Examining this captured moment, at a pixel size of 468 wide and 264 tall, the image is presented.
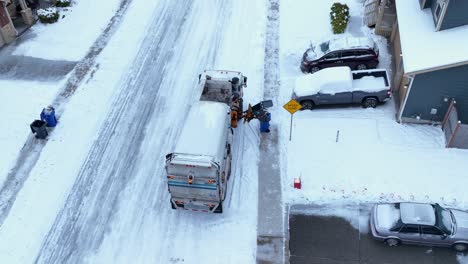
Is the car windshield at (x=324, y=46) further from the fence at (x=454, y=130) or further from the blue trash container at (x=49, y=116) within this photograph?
the blue trash container at (x=49, y=116)

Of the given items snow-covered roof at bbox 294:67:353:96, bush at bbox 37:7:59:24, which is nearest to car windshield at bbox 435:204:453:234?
snow-covered roof at bbox 294:67:353:96

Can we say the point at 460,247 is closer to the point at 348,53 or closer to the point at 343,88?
the point at 343,88

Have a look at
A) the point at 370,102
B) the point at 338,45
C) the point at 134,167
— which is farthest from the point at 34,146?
the point at 370,102

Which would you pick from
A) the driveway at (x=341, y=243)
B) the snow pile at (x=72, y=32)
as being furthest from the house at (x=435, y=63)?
the snow pile at (x=72, y=32)

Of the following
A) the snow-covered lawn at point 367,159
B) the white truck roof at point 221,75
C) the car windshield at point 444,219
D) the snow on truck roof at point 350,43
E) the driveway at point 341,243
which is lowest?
the driveway at point 341,243

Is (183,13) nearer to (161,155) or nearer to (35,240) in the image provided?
(161,155)
